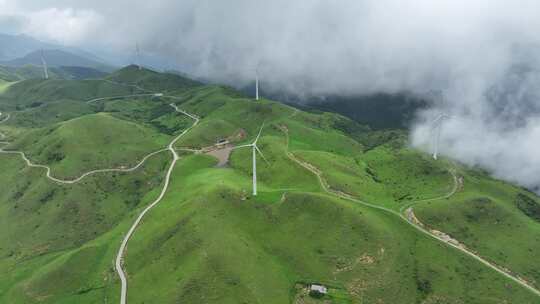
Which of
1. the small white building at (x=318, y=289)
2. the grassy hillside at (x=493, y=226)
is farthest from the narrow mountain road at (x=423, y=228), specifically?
the small white building at (x=318, y=289)

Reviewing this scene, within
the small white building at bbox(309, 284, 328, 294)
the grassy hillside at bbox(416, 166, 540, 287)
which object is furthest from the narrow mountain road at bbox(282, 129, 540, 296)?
the small white building at bbox(309, 284, 328, 294)

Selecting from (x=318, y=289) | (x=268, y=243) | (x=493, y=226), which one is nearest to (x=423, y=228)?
(x=493, y=226)

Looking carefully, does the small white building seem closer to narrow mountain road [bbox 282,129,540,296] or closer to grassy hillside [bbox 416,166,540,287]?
narrow mountain road [bbox 282,129,540,296]

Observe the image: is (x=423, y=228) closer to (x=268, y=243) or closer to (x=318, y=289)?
(x=318, y=289)

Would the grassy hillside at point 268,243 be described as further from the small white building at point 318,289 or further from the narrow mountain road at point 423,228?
the small white building at point 318,289

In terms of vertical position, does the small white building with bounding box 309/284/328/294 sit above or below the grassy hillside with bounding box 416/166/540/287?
below

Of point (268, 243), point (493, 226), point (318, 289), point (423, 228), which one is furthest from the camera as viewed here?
point (493, 226)

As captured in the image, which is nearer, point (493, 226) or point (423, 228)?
point (423, 228)

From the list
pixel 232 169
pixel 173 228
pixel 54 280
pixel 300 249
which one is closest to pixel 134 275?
pixel 173 228

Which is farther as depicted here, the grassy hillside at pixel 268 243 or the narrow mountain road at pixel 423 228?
the narrow mountain road at pixel 423 228

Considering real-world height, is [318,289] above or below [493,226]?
below

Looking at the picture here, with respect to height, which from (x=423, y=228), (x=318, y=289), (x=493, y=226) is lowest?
(x=318, y=289)
